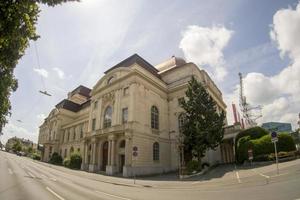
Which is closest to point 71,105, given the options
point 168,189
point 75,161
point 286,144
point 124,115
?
point 75,161

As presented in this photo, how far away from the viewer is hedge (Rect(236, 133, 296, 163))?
969 inches

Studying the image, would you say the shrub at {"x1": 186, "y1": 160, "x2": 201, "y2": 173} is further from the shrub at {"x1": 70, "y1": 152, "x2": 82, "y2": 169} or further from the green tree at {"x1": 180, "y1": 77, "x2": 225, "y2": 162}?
the shrub at {"x1": 70, "y1": 152, "x2": 82, "y2": 169}

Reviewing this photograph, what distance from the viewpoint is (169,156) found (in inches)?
1410

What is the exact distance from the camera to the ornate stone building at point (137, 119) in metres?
30.7

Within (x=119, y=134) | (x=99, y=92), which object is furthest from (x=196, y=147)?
(x=99, y=92)

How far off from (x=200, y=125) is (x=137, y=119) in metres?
9.86

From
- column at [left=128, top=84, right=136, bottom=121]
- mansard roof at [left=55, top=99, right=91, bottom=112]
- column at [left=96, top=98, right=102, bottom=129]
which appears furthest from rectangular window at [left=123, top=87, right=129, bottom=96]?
mansard roof at [left=55, top=99, right=91, bottom=112]

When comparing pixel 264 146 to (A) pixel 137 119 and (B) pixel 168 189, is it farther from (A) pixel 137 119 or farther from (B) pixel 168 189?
(A) pixel 137 119

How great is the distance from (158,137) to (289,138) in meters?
18.3

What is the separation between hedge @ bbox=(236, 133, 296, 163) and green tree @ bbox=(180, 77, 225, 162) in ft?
11.9

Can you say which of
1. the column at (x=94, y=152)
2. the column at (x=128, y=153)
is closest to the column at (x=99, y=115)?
the column at (x=94, y=152)

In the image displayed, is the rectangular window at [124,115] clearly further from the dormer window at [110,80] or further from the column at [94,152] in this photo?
the dormer window at [110,80]

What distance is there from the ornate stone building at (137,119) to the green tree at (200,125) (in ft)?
20.5

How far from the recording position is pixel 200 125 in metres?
26.5
